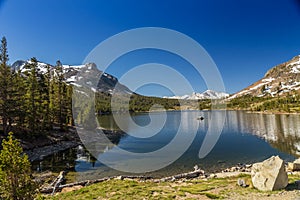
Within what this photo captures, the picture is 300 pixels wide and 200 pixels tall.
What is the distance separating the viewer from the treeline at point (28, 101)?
3238 centimetres

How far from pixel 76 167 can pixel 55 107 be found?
80.1ft

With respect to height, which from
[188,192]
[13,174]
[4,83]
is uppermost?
[4,83]

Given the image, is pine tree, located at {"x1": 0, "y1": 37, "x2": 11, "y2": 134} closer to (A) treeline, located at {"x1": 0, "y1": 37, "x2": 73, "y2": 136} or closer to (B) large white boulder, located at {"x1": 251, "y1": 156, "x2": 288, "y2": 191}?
(A) treeline, located at {"x1": 0, "y1": 37, "x2": 73, "y2": 136}

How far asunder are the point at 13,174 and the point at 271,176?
12.5 m

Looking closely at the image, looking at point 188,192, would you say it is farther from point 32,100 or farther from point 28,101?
point 32,100

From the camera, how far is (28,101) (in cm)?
3747

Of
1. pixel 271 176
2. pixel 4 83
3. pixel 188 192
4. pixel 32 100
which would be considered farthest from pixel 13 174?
pixel 32 100

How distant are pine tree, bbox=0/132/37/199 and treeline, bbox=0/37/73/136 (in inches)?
1155

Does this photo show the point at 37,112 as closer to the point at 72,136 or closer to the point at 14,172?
the point at 72,136

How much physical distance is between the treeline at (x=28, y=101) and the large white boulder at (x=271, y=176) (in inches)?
1360

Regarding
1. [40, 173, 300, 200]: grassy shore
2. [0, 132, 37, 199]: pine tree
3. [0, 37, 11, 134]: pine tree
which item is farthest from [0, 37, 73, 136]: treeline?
[0, 132, 37, 199]: pine tree

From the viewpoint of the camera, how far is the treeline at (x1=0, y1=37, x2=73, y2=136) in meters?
32.4

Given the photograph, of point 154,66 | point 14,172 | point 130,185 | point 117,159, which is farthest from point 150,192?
point 154,66

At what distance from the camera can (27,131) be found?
35.7 metres
